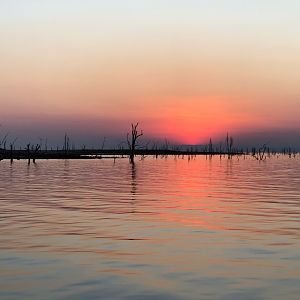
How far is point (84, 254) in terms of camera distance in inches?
422

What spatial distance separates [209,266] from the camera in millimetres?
9727

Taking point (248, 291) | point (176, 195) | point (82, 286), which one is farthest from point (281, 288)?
point (176, 195)

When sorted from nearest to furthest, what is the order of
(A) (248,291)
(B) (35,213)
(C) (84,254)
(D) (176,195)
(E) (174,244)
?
(A) (248,291) → (C) (84,254) → (E) (174,244) → (B) (35,213) → (D) (176,195)

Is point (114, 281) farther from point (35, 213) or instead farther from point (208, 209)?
point (208, 209)

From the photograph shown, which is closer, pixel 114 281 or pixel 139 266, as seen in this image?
pixel 114 281

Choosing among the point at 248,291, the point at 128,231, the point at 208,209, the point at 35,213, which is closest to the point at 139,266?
the point at 248,291

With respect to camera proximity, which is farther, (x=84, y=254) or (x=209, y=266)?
(x=84, y=254)

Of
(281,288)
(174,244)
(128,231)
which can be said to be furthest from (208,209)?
(281,288)

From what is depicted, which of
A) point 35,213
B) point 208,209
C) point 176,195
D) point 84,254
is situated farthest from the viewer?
point 176,195

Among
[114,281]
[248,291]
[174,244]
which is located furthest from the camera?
[174,244]

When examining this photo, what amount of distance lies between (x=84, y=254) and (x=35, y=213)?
23.5ft

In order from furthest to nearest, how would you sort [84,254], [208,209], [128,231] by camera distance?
[208,209] → [128,231] → [84,254]

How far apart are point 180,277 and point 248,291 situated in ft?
4.61

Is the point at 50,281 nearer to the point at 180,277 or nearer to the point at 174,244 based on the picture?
the point at 180,277
